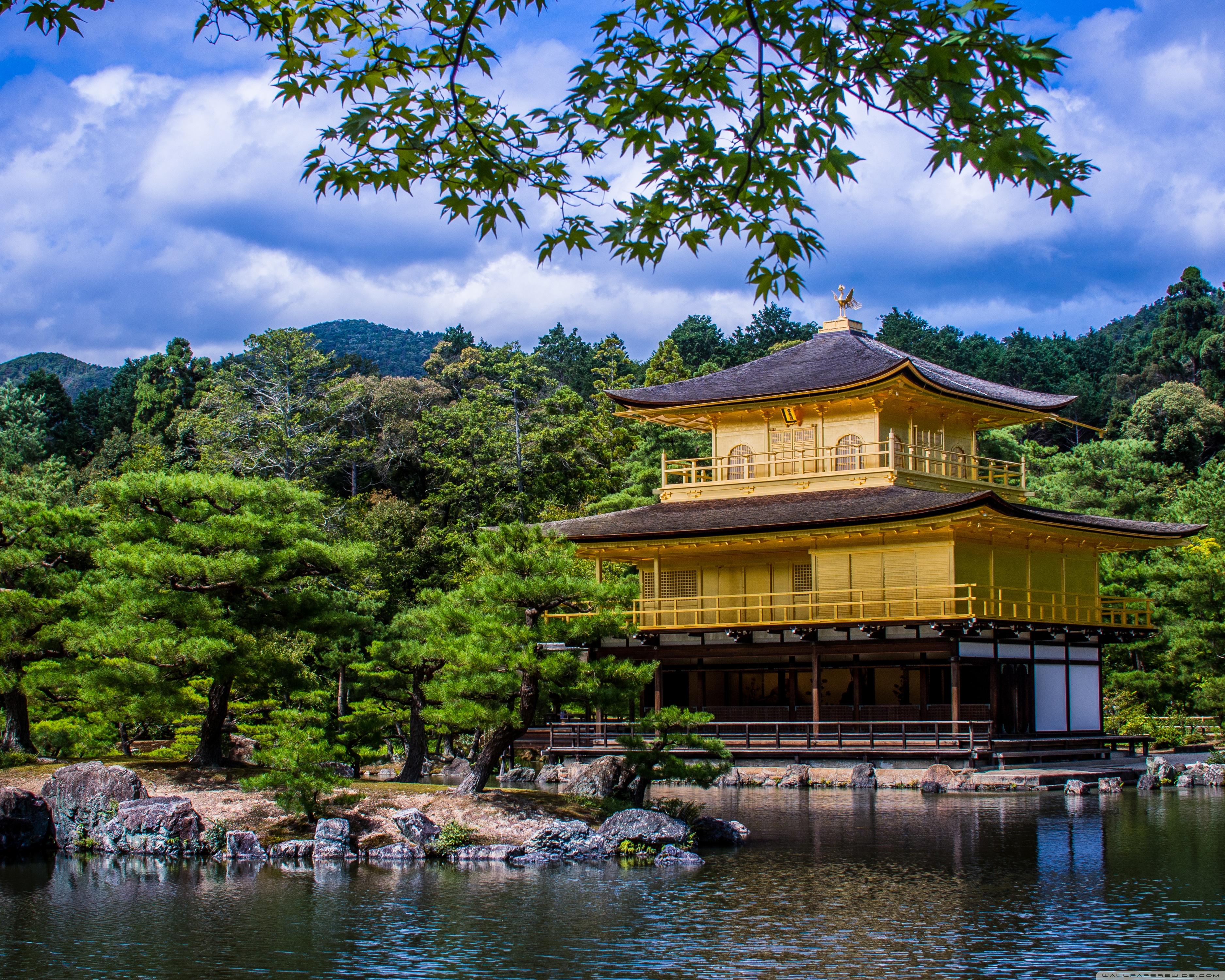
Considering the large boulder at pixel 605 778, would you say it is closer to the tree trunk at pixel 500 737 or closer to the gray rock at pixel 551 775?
the tree trunk at pixel 500 737

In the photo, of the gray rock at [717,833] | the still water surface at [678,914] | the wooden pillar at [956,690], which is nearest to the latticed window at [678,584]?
the wooden pillar at [956,690]

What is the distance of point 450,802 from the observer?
1809 cm

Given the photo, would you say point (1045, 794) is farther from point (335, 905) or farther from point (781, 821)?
point (335, 905)

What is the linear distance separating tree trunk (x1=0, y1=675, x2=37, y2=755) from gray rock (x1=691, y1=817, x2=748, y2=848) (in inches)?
449

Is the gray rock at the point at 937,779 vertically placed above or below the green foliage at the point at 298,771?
below

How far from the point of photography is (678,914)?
12883 millimetres

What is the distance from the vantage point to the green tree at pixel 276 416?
47656 millimetres

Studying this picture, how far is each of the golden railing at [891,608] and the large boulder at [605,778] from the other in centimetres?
674

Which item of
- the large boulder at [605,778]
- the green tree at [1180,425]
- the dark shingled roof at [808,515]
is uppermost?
the green tree at [1180,425]

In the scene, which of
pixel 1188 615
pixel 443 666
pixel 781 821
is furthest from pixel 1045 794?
pixel 443 666

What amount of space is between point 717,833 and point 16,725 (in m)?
12.1

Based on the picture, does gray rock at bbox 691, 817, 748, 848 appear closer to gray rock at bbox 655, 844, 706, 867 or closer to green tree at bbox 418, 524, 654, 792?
gray rock at bbox 655, 844, 706, 867

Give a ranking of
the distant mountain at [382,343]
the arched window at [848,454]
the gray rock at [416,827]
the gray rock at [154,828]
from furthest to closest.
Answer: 1. the distant mountain at [382,343]
2. the arched window at [848,454]
3. the gray rock at [154,828]
4. the gray rock at [416,827]

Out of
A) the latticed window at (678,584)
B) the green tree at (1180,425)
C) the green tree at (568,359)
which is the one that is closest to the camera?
the latticed window at (678,584)
